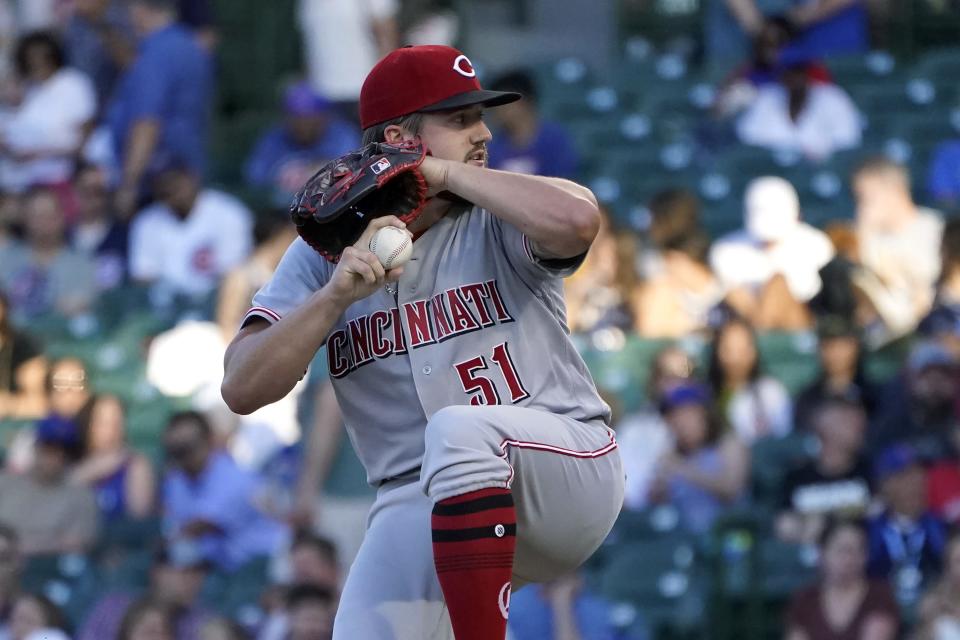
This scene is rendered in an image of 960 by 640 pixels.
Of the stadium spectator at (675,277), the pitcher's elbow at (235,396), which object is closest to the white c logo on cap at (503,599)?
the pitcher's elbow at (235,396)

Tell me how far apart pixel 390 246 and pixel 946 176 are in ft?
19.8

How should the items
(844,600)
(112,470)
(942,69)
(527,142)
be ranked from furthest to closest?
(942,69) → (527,142) → (112,470) → (844,600)

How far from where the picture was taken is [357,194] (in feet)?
11.1

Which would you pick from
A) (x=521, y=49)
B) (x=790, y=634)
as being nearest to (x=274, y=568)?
(x=790, y=634)

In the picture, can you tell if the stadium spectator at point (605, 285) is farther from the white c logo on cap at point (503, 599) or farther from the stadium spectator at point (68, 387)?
the white c logo on cap at point (503, 599)

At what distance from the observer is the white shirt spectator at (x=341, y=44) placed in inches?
413

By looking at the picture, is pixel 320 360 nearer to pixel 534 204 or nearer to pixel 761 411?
pixel 761 411

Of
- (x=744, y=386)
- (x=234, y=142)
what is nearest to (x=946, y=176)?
(x=744, y=386)

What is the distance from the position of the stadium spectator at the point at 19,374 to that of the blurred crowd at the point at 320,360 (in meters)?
0.01

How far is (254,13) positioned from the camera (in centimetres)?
1247

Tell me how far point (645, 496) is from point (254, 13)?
245 inches

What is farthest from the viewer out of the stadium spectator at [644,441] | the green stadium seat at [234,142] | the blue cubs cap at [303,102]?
the green stadium seat at [234,142]

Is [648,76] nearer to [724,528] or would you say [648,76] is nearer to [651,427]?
[651,427]

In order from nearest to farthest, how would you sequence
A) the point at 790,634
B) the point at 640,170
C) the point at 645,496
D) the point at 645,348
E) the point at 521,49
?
the point at 790,634
the point at 645,496
the point at 645,348
the point at 640,170
the point at 521,49
